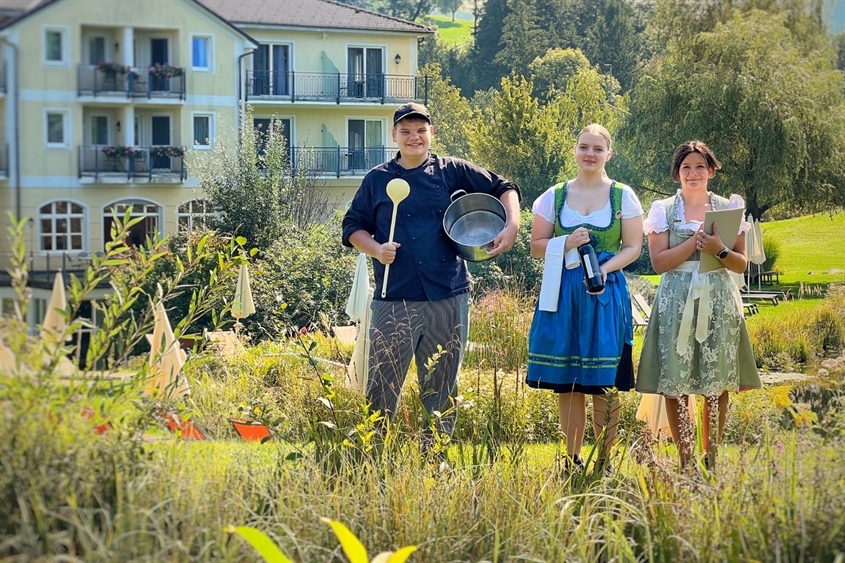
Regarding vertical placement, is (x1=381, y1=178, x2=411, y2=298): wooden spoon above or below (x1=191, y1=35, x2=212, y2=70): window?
below

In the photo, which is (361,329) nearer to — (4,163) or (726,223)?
(726,223)

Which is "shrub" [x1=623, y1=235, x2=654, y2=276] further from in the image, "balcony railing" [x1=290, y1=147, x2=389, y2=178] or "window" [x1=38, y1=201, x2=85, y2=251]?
"window" [x1=38, y1=201, x2=85, y2=251]

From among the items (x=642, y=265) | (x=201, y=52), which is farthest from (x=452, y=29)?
(x=201, y=52)

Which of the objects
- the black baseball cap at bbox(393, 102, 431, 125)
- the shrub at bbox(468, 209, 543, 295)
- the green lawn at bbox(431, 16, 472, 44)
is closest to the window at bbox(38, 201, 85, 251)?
the black baseball cap at bbox(393, 102, 431, 125)

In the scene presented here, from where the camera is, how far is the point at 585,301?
4.24m

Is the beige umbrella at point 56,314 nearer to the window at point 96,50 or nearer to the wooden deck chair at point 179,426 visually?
the wooden deck chair at point 179,426

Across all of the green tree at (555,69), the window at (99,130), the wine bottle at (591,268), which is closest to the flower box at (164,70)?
the window at (99,130)

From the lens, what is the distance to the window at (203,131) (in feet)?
14.1

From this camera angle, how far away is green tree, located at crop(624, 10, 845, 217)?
10023 millimetres

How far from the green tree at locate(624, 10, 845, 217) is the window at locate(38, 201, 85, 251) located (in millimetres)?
7359

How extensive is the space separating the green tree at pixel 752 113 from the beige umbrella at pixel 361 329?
4.76m

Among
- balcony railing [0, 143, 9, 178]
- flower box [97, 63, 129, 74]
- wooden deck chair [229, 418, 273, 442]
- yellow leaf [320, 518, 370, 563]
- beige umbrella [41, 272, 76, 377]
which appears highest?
flower box [97, 63, 129, 74]

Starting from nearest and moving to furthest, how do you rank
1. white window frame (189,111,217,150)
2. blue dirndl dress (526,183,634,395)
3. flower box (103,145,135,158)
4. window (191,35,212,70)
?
flower box (103,145,135,158)
window (191,35,212,70)
blue dirndl dress (526,183,634,395)
white window frame (189,111,217,150)

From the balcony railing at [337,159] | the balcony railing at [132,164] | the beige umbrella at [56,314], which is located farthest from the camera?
the balcony railing at [337,159]
